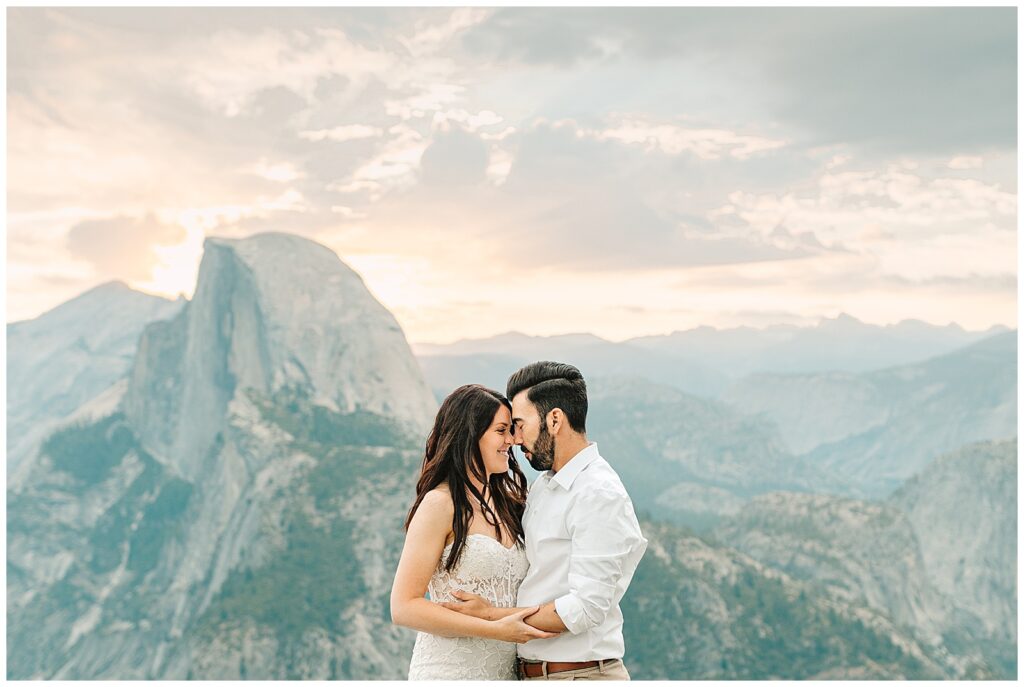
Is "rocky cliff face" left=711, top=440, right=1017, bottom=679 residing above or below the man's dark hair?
below

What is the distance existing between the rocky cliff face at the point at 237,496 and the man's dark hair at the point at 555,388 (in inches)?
3068

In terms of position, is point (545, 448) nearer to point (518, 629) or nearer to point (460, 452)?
point (460, 452)

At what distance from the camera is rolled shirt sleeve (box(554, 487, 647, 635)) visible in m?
5.19

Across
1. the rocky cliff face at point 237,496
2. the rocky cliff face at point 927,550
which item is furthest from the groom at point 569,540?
the rocky cliff face at point 927,550

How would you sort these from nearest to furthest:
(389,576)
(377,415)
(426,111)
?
1. (389,576)
2. (377,415)
3. (426,111)

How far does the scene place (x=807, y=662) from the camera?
3184 inches

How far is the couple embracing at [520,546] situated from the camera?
208 inches

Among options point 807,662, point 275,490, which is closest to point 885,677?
point 807,662

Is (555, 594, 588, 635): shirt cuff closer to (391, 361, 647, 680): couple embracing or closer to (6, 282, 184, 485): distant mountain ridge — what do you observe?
(391, 361, 647, 680): couple embracing

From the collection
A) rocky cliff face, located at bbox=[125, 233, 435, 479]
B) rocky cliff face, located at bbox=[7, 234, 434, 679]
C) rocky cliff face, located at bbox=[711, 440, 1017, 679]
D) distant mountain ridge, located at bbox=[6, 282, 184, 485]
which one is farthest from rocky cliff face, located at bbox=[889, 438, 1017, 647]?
distant mountain ridge, located at bbox=[6, 282, 184, 485]

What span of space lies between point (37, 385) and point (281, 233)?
2885 inches

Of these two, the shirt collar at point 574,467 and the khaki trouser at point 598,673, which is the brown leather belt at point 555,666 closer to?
the khaki trouser at point 598,673

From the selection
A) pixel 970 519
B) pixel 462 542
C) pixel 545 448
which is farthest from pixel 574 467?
pixel 970 519

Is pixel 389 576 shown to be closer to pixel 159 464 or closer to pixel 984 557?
pixel 159 464
